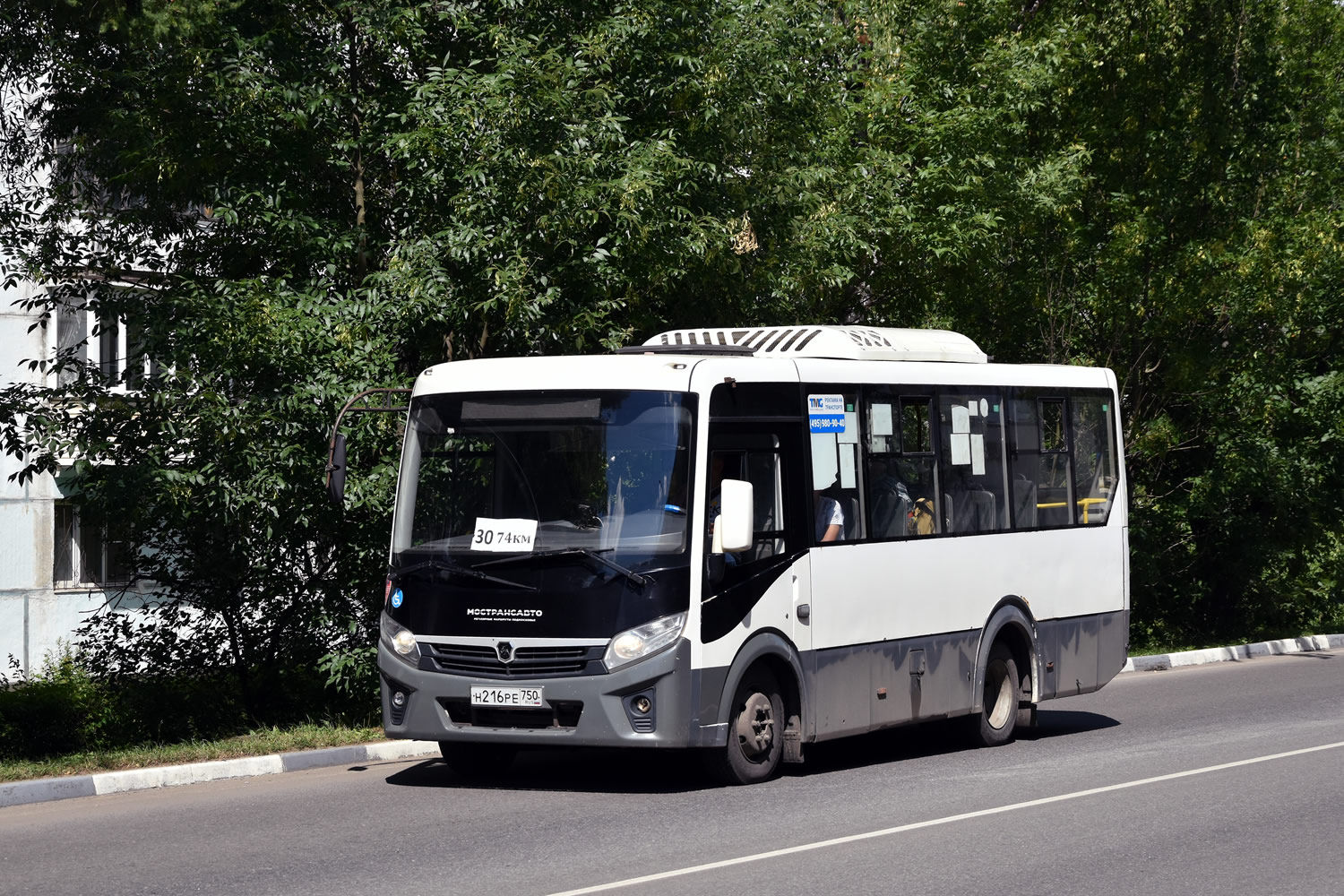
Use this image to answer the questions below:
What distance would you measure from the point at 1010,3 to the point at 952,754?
13573mm

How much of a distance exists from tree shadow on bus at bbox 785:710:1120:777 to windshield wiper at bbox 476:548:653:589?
2266mm

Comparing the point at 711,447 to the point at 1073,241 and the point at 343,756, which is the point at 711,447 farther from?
the point at 1073,241

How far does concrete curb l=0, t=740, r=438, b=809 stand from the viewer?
11406 millimetres

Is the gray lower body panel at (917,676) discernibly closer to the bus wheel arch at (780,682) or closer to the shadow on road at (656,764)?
the bus wheel arch at (780,682)

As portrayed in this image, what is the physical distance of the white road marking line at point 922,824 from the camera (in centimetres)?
805

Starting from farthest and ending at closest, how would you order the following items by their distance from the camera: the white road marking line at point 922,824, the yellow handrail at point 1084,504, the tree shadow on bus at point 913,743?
1. the yellow handrail at point 1084,504
2. the tree shadow on bus at point 913,743
3. the white road marking line at point 922,824

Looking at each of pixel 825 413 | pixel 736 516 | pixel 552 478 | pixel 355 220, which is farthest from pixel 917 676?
pixel 355 220

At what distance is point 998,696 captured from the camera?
1412 centimetres

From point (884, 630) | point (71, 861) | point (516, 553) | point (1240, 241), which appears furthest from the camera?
→ point (1240, 241)

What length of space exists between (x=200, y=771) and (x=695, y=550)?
3963mm

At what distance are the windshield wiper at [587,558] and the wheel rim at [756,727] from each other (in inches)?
49.1

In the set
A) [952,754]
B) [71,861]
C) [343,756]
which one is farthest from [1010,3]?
[71,861]

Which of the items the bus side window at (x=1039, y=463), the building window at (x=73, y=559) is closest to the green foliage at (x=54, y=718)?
the bus side window at (x=1039, y=463)

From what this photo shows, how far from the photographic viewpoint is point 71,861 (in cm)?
895
